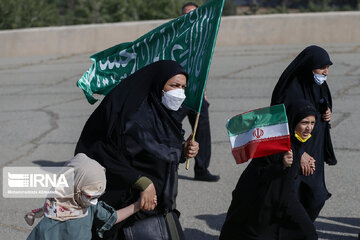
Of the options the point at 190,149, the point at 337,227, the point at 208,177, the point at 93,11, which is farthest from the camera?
the point at 93,11

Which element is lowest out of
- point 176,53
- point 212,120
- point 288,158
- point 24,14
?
point 24,14

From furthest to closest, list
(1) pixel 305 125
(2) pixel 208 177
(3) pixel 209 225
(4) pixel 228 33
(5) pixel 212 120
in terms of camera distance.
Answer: (4) pixel 228 33 < (5) pixel 212 120 < (2) pixel 208 177 < (3) pixel 209 225 < (1) pixel 305 125

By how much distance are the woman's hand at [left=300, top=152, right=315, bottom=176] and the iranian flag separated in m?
0.54

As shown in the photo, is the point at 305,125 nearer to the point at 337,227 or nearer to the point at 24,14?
the point at 337,227

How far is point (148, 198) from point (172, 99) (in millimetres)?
642

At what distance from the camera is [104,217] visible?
392 centimetres

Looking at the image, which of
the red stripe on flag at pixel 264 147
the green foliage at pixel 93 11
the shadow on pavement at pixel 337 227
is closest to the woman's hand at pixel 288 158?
the red stripe on flag at pixel 264 147

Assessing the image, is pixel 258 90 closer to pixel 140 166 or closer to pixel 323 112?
pixel 323 112

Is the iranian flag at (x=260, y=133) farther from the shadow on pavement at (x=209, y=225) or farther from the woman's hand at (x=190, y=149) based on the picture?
the shadow on pavement at (x=209, y=225)

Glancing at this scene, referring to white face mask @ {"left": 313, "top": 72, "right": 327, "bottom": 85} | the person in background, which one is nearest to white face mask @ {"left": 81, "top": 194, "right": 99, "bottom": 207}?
white face mask @ {"left": 313, "top": 72, "right": 327, "bottom": 85}

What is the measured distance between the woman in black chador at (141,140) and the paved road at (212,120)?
A: 63.9 inches

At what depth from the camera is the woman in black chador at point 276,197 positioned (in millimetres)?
4539

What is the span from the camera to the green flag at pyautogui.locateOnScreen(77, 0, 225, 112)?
15.6ft

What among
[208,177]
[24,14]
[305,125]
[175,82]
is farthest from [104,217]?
[24,14]
